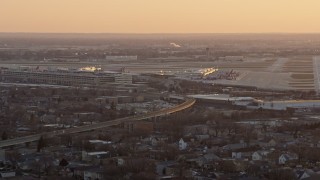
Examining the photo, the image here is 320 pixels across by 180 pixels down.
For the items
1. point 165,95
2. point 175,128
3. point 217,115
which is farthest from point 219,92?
point 175,128

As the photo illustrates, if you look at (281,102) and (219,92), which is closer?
(281,102)

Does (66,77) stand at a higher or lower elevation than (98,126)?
lower

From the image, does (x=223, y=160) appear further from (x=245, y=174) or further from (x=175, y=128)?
(x=175, y=128)

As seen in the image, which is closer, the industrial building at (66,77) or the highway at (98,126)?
the highway at (98,126)

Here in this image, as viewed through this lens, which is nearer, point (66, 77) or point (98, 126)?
point (98, 126)

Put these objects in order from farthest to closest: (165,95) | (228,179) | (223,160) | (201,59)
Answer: (201,59)
(165,95)
(223,160)
(228,179)

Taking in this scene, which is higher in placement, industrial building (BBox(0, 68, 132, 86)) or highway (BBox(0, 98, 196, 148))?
highway (BBox(0, 98, 196, 148))

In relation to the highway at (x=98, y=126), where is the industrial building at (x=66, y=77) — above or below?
below

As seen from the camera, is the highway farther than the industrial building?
No

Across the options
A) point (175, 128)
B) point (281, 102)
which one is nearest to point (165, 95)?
point (281, 102)

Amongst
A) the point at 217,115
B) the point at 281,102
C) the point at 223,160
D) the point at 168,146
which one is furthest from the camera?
the point at 281,102
